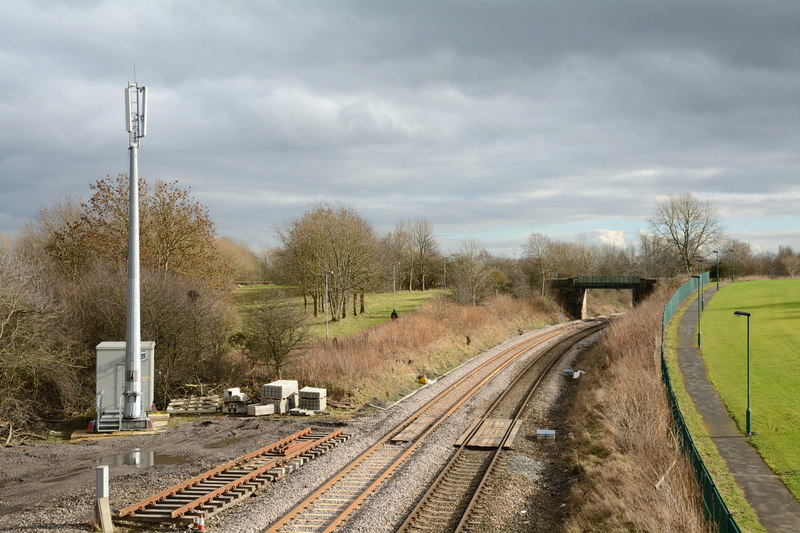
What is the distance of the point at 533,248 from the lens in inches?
3420

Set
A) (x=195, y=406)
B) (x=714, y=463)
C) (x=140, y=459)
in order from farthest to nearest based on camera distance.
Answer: (x=195, y=406)
(x=140, y=459)
(x=714, y=463)

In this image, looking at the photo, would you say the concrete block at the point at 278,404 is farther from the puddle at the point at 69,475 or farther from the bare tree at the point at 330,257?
the bare tree at the point at 330,257

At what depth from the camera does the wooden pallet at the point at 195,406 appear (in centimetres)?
2294

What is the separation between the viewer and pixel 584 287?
251 feet

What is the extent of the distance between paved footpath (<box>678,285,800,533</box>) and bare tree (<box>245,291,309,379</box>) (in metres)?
17.4

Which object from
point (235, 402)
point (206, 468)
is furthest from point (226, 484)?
point (235, 402)

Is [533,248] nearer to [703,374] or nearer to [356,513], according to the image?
[703,374]

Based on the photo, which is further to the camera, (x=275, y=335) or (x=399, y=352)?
(x=399, y=352)

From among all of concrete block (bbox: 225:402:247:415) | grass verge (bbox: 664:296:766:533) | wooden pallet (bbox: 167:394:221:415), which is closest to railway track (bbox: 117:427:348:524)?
concrete block (bbox: 225:402:247:415)

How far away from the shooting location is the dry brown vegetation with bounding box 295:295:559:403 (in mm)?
25848

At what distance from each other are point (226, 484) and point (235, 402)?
32.1 feet

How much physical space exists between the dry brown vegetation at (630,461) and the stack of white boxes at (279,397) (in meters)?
11.1

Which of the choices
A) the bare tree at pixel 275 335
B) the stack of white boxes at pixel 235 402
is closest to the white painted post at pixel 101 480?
the stack of white boxes at pixel 235 402

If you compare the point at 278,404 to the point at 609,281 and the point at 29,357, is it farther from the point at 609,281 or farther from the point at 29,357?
the point at 609,281
